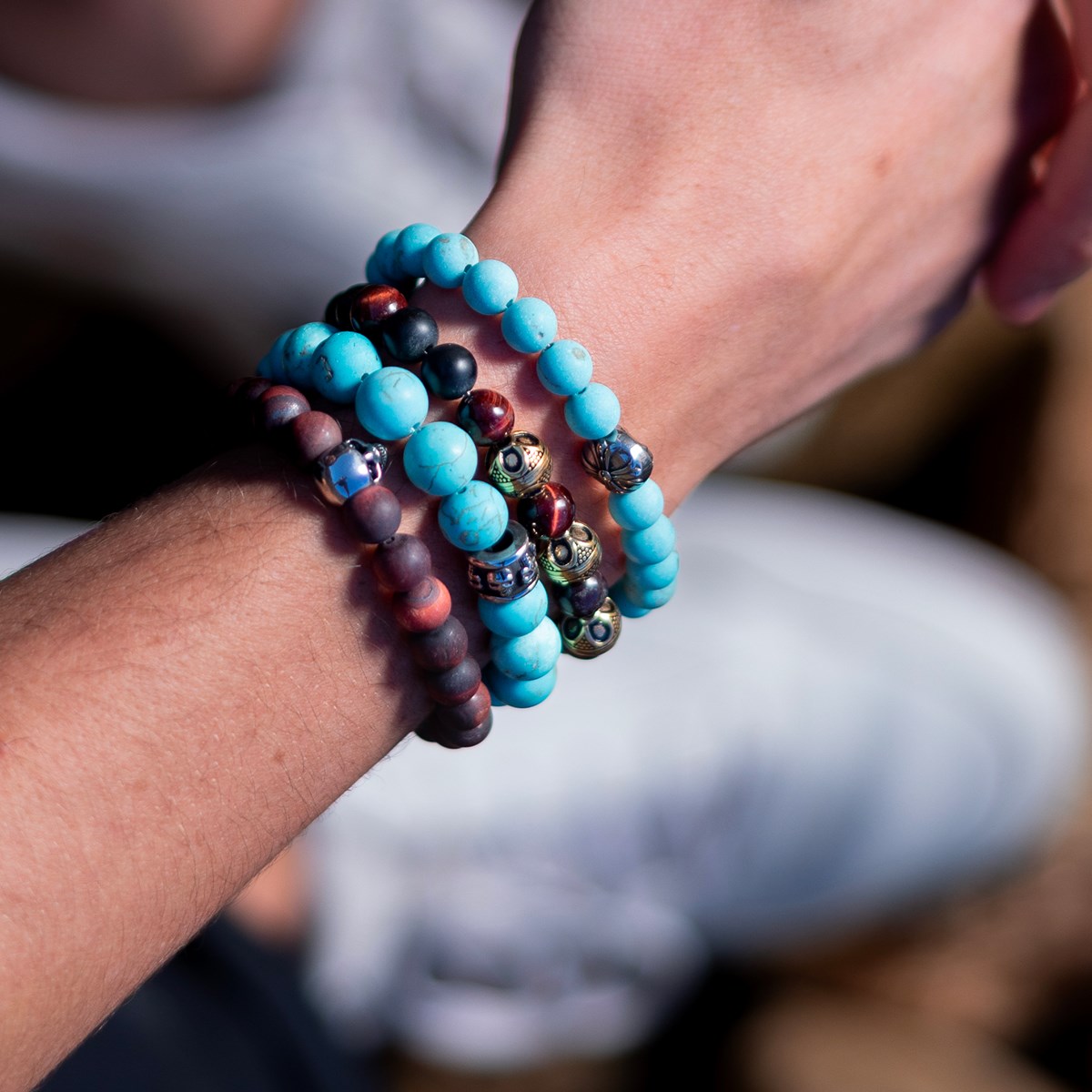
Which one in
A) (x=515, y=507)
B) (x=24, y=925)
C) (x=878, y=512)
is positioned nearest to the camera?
(x=24, y=925)

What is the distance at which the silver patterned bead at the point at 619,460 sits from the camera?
0.66m

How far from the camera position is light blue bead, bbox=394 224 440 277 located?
0.68 metres

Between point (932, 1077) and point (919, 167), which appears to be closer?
point (919, 167)

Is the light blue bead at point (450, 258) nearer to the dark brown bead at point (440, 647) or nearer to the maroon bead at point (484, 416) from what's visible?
the maroon bead at point (484, 416)

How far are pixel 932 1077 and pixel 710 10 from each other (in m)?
1.70

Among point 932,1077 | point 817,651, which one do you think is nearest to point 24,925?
point 817,651

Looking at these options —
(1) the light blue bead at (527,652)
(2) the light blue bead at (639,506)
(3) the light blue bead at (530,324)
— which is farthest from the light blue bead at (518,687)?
(3) the light blue bead at (530,324)

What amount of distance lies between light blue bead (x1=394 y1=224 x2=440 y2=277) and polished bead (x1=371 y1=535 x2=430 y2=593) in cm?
20

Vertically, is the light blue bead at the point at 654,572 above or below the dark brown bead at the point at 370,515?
below

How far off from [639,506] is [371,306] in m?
0.22

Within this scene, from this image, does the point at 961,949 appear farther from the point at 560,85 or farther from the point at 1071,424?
the point at 560,85

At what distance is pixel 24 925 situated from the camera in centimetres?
52

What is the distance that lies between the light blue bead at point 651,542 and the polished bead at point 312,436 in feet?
0.68

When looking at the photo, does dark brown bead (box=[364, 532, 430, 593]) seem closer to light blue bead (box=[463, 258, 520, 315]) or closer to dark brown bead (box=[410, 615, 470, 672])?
dark brown bead (box=[410, 615, 470, 672])
